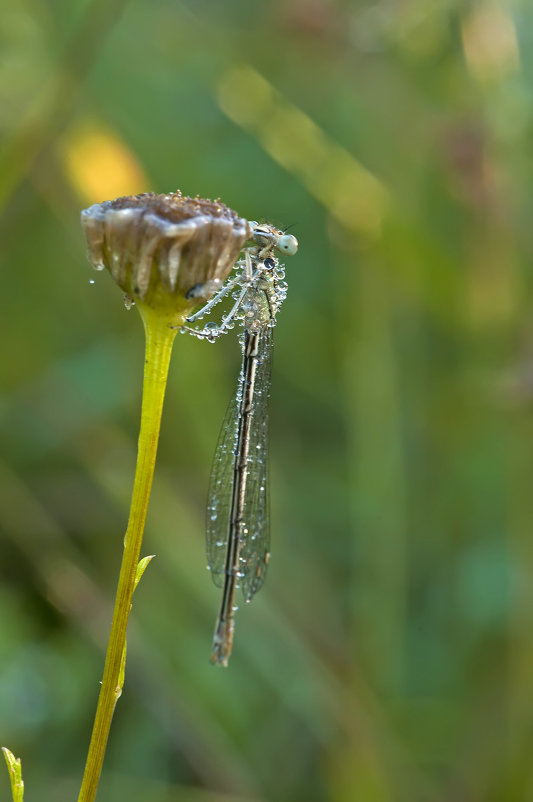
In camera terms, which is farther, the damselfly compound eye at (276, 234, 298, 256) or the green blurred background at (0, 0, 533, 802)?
the green blurred background at (0, 0, 533, 802)

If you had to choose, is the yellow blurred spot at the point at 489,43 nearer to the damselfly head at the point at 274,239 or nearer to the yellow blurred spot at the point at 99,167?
the yellow blurred spot at the point at 99,167

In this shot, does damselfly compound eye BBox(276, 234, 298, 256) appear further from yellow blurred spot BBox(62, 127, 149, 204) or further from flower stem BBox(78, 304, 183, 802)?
yellow blurred spot BBox(62, 127, 149, 204)

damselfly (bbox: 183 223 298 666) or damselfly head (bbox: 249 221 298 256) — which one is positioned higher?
damselfly head (bbox: 249 221 298 256)

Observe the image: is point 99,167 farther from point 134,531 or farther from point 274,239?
point 134,531

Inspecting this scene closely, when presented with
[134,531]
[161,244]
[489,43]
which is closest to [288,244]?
[161,244]

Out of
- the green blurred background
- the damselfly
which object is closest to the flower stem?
the damselfly
